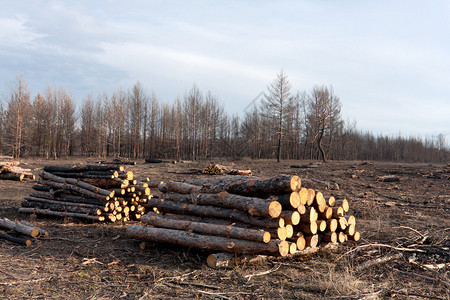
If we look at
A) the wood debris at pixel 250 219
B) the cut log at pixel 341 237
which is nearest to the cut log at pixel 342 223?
the wood debris at pixel 250 219

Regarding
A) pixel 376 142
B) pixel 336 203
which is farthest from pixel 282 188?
pixel 376 142

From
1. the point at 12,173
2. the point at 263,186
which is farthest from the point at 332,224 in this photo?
the point at 12,173

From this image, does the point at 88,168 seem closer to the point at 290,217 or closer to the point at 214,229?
the point at 214,229

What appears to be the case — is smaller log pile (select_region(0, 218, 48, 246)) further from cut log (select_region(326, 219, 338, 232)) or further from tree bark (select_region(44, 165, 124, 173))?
cut log (select_region(326, 219, 338, 232))

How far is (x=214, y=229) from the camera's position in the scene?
19.4 feet

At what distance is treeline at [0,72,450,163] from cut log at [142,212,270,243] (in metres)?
28.8

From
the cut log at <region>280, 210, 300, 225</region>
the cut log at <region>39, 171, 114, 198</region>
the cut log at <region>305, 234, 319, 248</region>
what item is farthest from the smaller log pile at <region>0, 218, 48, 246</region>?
the cut log at <region>305, 234, 319, 248</region>

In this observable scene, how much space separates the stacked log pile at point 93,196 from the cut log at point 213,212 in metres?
2.50

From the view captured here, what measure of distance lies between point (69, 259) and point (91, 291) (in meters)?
1.73

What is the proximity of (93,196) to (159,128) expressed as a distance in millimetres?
36610

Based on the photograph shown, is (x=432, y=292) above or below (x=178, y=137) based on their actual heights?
below

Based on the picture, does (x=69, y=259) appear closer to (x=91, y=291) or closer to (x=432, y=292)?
(x=91, y=291)

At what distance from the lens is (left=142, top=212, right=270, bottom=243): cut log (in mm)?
5453

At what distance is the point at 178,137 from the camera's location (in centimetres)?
4156
